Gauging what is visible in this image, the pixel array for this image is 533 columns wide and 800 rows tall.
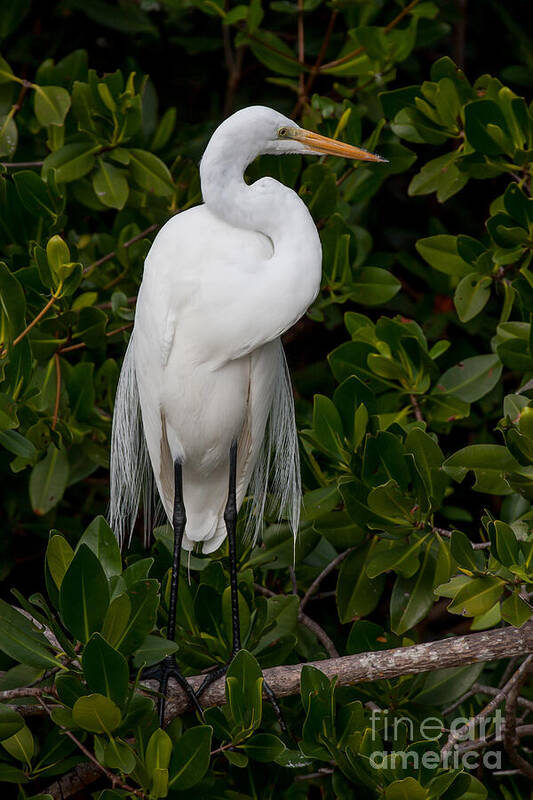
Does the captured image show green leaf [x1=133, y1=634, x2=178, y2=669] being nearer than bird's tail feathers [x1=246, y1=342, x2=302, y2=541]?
Yes

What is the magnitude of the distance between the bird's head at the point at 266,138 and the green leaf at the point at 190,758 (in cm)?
109

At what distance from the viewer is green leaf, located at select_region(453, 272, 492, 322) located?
2.36 meters

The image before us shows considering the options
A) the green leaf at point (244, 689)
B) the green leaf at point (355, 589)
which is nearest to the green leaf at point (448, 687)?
the green leaf at point (355, 589)

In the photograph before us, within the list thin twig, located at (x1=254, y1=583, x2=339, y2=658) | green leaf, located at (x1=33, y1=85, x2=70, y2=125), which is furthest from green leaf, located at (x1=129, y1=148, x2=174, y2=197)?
thin twig, located at (x1=254, y1=583, x2=339, y2=658)

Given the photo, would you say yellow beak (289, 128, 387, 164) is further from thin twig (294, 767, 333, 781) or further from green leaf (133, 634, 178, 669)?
thin twig (294, 767, 333, 781)

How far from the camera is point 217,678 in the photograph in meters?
2.11

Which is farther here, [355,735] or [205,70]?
[205,70]

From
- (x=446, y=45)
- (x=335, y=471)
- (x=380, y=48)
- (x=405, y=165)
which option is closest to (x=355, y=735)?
(x=335, y=471)

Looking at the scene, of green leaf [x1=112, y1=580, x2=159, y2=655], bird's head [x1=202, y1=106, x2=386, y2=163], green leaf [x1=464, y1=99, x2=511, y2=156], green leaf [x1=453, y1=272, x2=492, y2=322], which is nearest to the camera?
green leaf [x1=112, y1=580, x2=159, y2=655]

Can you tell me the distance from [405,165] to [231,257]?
751 millimetres

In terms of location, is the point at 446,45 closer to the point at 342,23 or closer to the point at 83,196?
the point at 342,23

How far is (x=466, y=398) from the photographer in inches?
90.8

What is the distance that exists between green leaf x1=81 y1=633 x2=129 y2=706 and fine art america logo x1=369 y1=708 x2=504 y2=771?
443 millimetres

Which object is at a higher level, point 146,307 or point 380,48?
point 380,48
